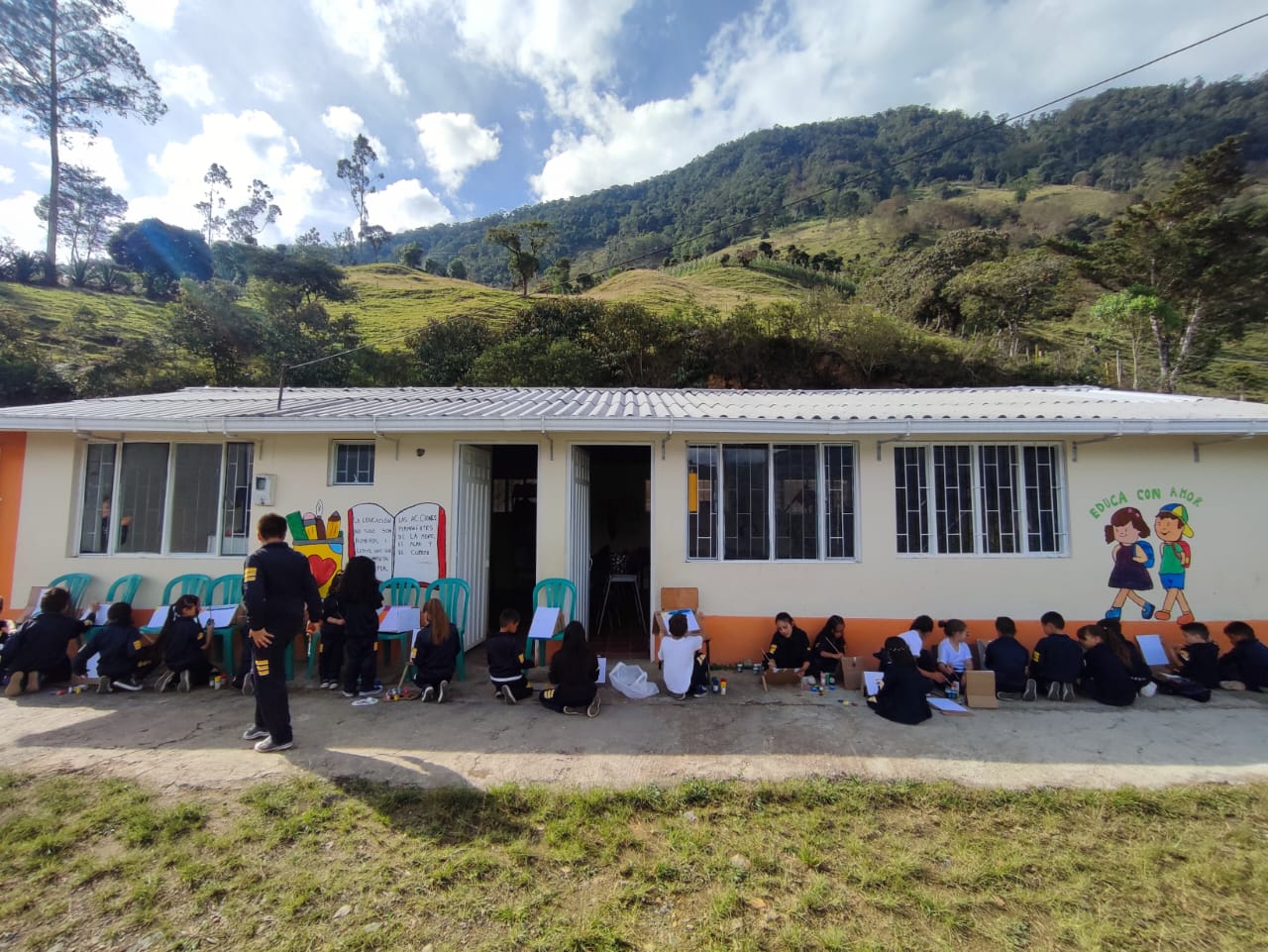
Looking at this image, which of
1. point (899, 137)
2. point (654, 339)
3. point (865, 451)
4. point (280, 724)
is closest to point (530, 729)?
point (280, 724)

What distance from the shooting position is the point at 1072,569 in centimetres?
669

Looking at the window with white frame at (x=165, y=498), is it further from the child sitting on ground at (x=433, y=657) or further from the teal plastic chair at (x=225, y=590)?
the child sitting on ground at (x=433, y=657)

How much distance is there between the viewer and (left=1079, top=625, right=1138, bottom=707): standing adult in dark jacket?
552 cm

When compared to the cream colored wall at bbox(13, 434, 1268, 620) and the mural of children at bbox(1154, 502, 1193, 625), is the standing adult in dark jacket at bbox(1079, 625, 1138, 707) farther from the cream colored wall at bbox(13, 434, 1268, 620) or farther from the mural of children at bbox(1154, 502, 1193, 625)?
the mural of children at bbox(1154, 502, 1193, 625)

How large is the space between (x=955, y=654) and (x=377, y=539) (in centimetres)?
682

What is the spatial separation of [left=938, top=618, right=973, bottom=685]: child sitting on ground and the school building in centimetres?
67

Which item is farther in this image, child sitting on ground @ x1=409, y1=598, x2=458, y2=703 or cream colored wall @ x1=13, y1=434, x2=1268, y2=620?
cream colored wall @ x1=13, y1=434, x2=1268, y2=620

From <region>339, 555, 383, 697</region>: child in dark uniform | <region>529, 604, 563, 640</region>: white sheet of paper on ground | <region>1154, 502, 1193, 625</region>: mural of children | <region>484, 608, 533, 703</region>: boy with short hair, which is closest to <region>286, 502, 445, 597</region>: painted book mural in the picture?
<region>339, 555, 383, 697</region>: child in dark uniform

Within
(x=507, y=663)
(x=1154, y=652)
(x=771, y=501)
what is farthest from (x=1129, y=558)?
(x=507, y=663)

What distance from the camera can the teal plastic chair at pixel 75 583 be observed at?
22.8ft

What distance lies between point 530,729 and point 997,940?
3.55 m

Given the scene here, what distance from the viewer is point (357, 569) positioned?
5723 mm

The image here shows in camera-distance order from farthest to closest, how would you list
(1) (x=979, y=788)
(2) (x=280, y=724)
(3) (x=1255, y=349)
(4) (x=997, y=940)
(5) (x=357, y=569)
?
(3) (x=1255, y=349)
(5) (x=357, y=569)
(2) (x=280, y=724)
(1) (x=979, y=788)
(4) (x=997, y=940)

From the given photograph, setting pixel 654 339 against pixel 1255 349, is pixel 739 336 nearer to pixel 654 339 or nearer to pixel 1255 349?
pixel 654 339
